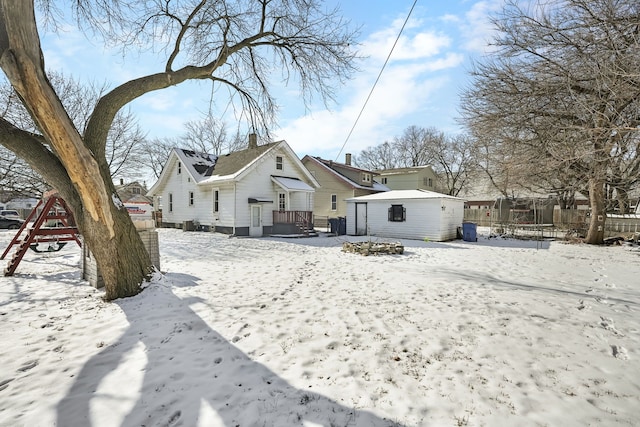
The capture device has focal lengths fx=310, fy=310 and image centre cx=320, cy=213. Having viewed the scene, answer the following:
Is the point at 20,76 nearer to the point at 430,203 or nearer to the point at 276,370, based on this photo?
the point at 276,370

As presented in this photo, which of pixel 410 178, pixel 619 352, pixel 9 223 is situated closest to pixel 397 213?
pixel 619 352

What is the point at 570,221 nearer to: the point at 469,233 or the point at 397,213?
the point at 469,233

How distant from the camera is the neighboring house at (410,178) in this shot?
35188 millimetres

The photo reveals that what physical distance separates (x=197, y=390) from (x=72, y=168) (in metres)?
3.93

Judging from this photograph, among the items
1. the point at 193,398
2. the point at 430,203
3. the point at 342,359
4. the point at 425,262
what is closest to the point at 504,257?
the point at 425,262

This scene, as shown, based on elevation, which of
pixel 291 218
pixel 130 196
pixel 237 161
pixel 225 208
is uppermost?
pixel 237 161

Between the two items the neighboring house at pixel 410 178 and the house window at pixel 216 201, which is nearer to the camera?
the house window at pixel 216 201

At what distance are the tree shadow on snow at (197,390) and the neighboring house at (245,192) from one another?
14.2m

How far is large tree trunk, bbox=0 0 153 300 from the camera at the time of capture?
399 centimetres

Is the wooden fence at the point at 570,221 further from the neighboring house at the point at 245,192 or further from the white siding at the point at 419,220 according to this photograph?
the neighboring house at the point at 245,192

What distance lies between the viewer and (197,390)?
2.86 m

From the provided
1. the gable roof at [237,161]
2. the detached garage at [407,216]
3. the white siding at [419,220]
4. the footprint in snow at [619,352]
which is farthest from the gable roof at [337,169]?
the footprint in snow at [619,352]

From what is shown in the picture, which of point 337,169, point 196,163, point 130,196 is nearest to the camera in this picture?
point 196,163

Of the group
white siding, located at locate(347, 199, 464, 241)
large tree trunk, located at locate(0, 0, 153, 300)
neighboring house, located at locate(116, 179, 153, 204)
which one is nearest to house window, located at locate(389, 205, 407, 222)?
white siding, located at locate(347, 199, 464, 241)
